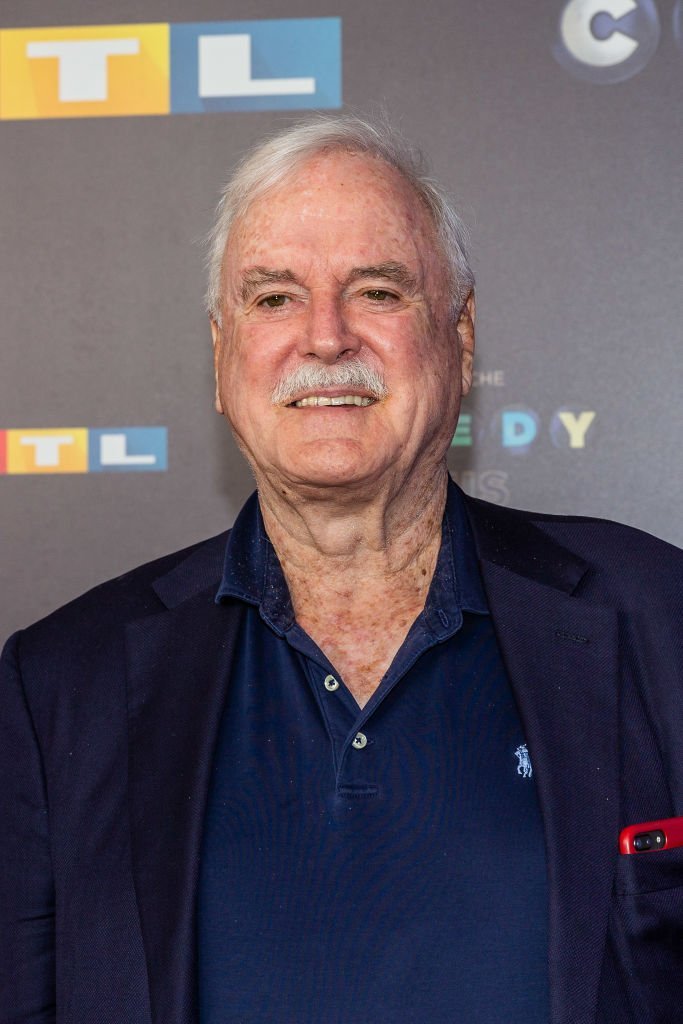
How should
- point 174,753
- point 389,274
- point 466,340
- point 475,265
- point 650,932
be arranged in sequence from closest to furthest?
point 650,932 → point 174,753 → point 389,274 → point 466,340 → point 475,265

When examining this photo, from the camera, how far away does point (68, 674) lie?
1521mm

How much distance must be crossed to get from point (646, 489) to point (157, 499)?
0.92 metres

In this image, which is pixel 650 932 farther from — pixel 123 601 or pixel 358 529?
pixel 123 601

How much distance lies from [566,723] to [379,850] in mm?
254

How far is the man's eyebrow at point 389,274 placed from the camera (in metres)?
1.50

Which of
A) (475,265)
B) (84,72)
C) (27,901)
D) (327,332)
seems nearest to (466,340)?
(327,332)

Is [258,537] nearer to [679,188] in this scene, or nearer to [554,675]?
[554,675]

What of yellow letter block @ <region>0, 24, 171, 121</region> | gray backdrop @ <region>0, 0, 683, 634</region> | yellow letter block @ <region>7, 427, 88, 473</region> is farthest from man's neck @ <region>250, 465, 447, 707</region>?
yellow letter block @ <region>0, 24, 171, 121</region>

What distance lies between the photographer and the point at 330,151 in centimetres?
158

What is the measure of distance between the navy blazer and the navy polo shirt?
0.03 metres

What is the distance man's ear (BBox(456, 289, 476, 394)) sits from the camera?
5.49ft

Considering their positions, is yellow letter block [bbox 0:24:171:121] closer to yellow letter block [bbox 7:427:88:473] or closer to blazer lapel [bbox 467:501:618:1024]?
yellow letter block [bbox 7:427:88:473]

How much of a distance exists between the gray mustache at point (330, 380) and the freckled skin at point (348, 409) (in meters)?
0.01

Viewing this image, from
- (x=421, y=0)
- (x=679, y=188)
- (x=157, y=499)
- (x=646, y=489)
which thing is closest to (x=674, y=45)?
(x=679, y=188)
